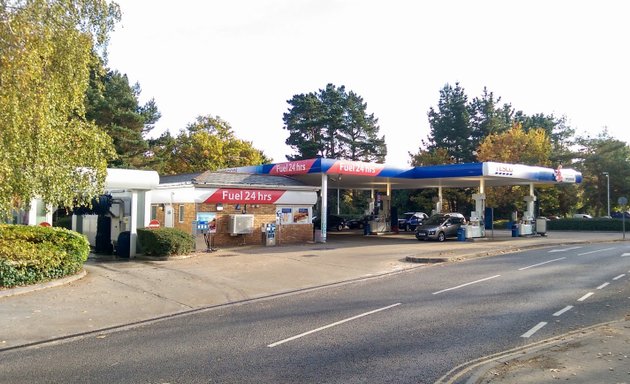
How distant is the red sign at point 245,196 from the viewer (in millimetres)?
23266

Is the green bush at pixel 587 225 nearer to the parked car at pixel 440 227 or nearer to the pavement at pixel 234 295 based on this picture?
the parked car at pixel 440 227

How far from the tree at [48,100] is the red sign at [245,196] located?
9.34m

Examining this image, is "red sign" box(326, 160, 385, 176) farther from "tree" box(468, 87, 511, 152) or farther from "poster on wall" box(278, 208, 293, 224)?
"tree" box(468, 87, 511, 152)

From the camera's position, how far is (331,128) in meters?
60.8

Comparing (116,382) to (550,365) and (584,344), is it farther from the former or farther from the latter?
(584,344)

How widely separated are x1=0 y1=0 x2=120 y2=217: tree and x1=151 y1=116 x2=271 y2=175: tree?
3445cm

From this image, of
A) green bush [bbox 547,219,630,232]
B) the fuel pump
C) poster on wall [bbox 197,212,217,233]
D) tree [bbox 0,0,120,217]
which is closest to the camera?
tree [bbox 0,0,120,217]

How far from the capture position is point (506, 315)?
9.39 metres

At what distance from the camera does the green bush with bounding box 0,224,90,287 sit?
38.7 feet

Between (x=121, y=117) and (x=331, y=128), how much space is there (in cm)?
2765

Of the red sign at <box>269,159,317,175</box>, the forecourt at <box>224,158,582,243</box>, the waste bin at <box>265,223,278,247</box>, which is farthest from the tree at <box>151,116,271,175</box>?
the waste bin at <box>265,223,278,247</box>

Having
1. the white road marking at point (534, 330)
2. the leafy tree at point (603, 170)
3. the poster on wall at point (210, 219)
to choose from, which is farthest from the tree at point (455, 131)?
the white road marking at point (534, 330)

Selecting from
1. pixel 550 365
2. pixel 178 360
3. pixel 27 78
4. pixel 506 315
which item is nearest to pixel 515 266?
pixel 506 315

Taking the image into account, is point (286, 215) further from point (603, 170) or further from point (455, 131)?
point (603, 170)
